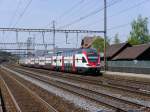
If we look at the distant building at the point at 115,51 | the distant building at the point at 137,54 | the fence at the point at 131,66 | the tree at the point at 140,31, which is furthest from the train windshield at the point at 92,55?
the tree at the point at 140,31

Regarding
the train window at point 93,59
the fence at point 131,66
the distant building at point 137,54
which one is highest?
the distant building at point 137,54

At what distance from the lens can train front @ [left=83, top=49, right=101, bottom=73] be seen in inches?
1823

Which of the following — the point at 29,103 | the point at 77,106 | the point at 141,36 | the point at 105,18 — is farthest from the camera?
the point at 141,36

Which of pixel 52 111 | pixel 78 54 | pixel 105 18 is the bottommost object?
pixel 52 111

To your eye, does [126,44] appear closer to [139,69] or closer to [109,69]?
[109,69]

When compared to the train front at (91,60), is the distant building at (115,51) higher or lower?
higher

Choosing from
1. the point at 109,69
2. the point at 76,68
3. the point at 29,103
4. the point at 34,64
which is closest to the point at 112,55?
the point at 109,69

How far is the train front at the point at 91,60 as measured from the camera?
4631 centimetres

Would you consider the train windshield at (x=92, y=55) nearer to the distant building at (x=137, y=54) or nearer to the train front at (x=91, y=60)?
the train front at (x=91, y=60)

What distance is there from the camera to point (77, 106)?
1819cm

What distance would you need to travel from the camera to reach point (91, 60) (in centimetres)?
4666

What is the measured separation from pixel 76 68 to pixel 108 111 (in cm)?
3425

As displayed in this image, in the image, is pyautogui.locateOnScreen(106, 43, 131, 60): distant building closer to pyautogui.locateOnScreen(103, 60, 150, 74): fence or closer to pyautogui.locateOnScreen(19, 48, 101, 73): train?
pyautogui.locateOnScreen(19, 48, 101, 73): train

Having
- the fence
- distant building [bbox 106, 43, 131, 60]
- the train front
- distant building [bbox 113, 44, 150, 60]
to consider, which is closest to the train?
the train front
